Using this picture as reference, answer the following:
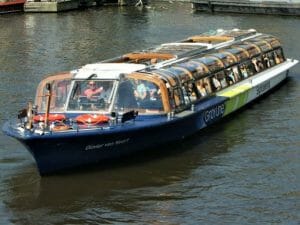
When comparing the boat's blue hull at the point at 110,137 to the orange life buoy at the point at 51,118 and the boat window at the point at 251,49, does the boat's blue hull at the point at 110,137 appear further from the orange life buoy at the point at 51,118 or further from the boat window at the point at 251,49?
the boat window at the point at 251,49

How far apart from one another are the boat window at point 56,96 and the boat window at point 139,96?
5.30 feet

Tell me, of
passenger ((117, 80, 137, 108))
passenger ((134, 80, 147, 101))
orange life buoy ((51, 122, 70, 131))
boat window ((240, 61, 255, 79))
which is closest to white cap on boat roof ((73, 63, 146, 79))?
passenger ((117, 80, 137, 108))

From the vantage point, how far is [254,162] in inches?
814

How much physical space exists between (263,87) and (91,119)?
432 inches

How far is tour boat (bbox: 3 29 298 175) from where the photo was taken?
1902cm

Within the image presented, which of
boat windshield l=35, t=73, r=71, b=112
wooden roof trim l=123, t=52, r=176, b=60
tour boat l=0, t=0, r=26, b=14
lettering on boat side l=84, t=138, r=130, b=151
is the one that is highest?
wooden roof trim l=123, t=52, r=176, b=60

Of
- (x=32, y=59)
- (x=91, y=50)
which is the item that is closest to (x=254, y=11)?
(x=91, y=50)

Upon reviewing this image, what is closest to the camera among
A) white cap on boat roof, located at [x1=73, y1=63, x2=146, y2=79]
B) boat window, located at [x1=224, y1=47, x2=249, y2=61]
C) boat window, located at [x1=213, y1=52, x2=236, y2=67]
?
white cap on boat roof, located at [x1=73, y1=63, x2=146, y2=79]

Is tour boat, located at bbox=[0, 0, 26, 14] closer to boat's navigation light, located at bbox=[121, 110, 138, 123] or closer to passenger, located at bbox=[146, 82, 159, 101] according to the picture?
passenger, located at bbox=[146, 82, 159, 101]

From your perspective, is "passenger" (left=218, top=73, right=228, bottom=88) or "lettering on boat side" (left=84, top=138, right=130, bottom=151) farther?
"passenger" (left=218, top=73, right=228, bottom=88)

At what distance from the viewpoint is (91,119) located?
19.6m

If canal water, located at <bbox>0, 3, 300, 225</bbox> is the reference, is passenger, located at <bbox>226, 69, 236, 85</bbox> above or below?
above

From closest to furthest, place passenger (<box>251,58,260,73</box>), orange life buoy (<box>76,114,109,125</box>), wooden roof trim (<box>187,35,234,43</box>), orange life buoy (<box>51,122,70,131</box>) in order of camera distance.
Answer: orange life buoy (<box>51,122,70,131</box>), orange life buoy (<box>76,114,109,125</box>), passenger (<box>251,58,260,73</box>), wooden roof trim (<box>187,35,234,43</box>)

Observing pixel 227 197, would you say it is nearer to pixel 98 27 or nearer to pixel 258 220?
pixel 258 220
